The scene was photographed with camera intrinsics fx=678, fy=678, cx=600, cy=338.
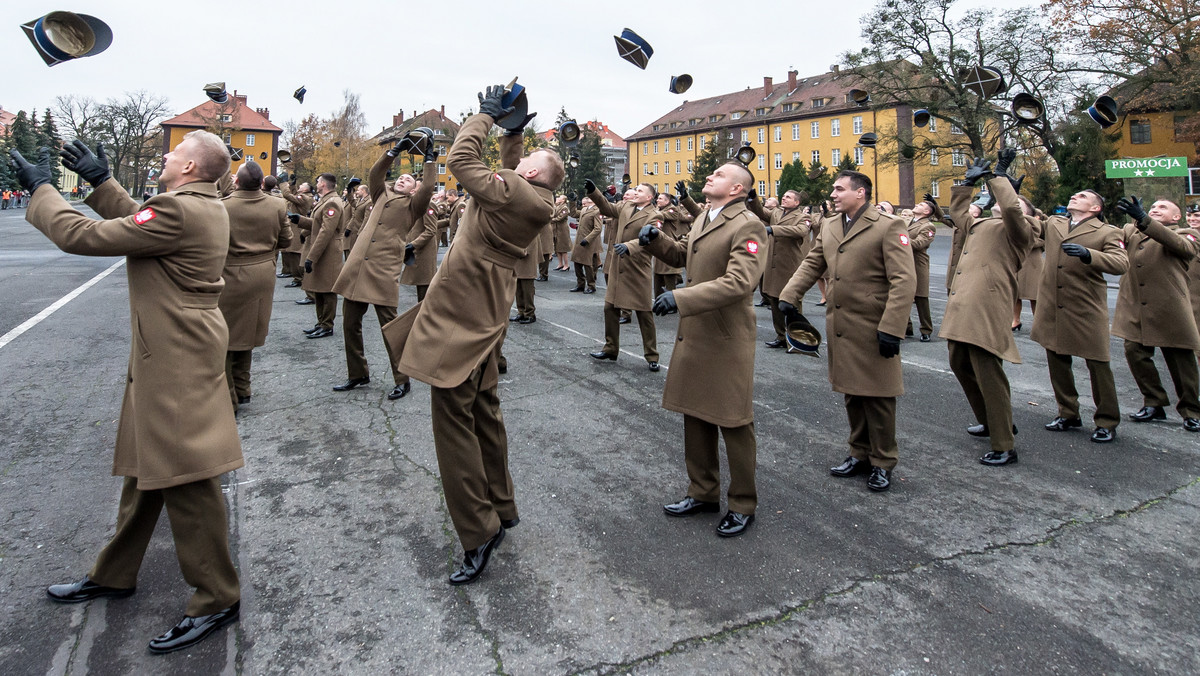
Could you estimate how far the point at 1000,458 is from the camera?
4871mm

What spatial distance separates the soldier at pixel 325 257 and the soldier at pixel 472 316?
16.8 ft

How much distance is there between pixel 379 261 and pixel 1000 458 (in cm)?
567

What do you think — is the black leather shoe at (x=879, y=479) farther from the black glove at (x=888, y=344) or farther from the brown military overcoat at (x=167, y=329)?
the brown military overcoat at (x=167, y=329)

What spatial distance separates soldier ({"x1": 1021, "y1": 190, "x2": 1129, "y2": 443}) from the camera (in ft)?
17.9

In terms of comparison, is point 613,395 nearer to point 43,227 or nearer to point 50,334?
point 43,227

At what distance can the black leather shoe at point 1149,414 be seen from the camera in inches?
A: 237

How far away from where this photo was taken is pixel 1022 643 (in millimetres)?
2777

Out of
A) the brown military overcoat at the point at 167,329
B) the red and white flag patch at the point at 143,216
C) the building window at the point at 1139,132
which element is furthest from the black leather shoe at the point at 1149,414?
the building window at the point at 1139,132

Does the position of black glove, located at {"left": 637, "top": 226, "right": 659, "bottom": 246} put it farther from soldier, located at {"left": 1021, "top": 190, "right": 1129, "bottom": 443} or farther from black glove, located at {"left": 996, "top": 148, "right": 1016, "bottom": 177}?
soldier, located at {"left": 1021, "top": 190, "right": 1129, "bottom": 443}

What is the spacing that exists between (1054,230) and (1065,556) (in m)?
3.56

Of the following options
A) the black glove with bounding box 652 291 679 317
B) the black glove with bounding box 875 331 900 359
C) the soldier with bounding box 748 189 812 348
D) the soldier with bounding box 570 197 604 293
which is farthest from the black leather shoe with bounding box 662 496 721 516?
the soldier with bounding box 570 197 604 293

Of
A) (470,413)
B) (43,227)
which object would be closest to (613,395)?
(470,413)

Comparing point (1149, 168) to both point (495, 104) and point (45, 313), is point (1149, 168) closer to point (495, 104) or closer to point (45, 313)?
point (495, 104)

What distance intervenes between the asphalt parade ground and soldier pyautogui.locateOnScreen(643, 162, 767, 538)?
221mm
